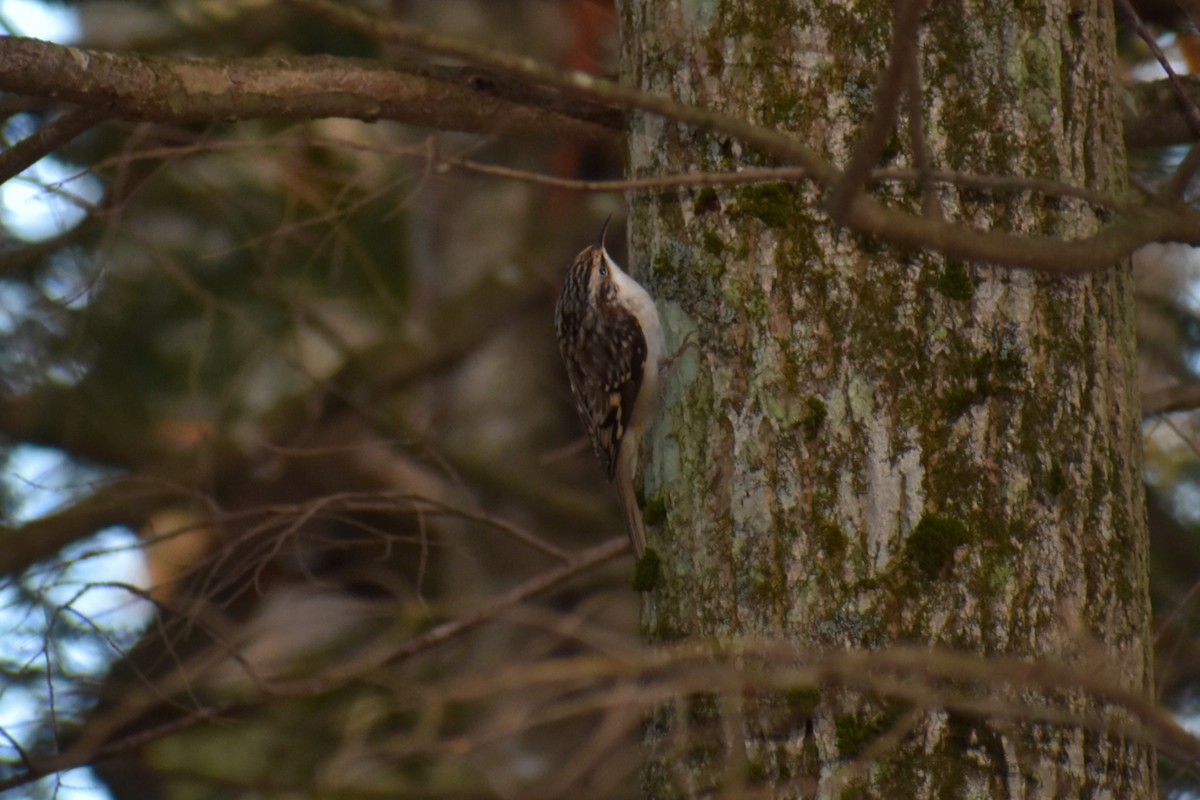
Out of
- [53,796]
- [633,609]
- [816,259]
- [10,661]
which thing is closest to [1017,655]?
[816,259]

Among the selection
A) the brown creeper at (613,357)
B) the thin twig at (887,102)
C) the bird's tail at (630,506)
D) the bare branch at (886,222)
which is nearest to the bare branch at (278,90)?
the brown creeper at (613,357)

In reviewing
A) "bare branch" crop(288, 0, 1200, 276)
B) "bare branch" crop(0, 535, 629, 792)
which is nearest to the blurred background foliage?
"bare branch" crop(0, 535, 629, 792)

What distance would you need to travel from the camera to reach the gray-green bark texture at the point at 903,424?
2.25 meters

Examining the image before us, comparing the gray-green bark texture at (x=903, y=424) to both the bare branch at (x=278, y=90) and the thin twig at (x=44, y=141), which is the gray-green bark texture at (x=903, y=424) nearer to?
the bare branch at (x=278, y=90)

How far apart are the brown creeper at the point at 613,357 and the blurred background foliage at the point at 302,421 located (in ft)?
1.00

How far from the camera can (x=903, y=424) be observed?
2328 mm

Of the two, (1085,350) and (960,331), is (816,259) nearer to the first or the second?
(960,331)

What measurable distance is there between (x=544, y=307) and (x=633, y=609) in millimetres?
1315

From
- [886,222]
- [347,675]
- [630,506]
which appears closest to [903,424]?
[886,222]

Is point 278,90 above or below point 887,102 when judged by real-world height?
above

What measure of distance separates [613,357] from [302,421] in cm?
185

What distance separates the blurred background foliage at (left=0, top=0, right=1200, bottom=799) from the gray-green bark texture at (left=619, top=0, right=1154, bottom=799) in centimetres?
40

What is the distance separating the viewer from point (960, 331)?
237cm

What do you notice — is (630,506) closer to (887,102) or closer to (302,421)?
(887,102)
